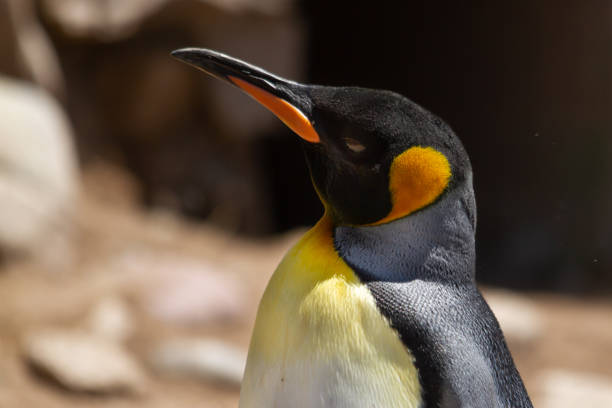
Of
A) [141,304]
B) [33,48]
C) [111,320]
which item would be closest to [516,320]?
[141,304]

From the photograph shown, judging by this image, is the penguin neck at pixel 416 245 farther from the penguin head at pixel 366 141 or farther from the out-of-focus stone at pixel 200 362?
the out-of-focus stone at pixel 200 362

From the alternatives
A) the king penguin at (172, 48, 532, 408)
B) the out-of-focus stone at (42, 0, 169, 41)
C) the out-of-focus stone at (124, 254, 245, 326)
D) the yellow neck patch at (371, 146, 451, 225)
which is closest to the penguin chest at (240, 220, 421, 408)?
the king penguin at (172, 48, 532, 408)

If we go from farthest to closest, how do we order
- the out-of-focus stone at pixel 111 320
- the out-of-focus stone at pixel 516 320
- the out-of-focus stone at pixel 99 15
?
the out-of-focus stone at pixel 99 15
the out-of-focus stone at pixel 516 320
the out-of-focus stone at pixel 111 320

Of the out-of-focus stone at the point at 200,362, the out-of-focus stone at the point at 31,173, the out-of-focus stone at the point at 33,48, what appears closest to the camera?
the out-of-focus stone at the point at 200,362

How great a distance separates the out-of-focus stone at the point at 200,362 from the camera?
2.56 m

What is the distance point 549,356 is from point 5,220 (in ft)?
7.80

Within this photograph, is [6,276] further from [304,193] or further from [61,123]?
[304,193]

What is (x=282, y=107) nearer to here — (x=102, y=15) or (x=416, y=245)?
(x=416, y=245)

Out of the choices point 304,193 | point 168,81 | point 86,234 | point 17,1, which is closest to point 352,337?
point 86,234

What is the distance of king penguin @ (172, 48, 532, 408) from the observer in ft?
3.10

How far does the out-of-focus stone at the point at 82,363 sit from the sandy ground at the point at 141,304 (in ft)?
0.09

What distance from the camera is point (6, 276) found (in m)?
2.92

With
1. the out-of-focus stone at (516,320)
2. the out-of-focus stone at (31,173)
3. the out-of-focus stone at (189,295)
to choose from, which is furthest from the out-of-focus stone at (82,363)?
the out-of-focus stone at (516,320)

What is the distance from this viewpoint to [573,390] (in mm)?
2723
